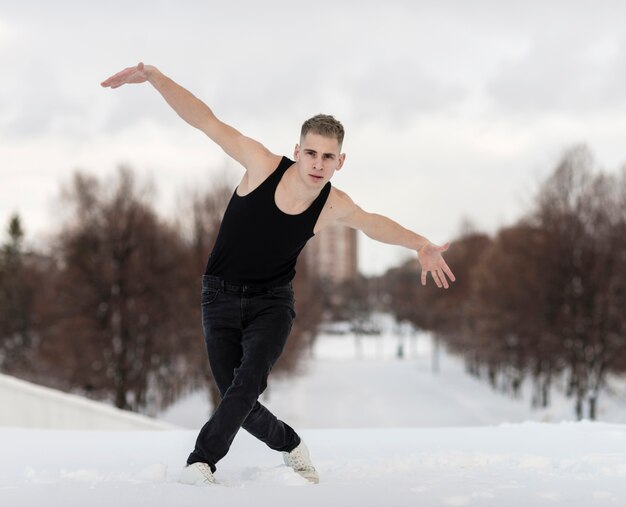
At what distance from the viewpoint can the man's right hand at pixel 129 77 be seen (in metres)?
4.07

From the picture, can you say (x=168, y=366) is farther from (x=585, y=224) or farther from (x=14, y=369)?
(x=585, y=224)

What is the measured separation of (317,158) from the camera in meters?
3.78

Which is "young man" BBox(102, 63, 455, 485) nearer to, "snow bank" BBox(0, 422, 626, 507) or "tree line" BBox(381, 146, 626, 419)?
"snow bank" BBox(0, 422, 626, 507)

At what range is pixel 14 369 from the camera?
3709 cm

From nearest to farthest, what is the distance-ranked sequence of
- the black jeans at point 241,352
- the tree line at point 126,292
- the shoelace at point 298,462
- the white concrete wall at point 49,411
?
1. the black jeans at point 241,352
2. the shoelace at point 298,462
3. the white concrete wall at point 49,411
4. the tree line at point 126,292

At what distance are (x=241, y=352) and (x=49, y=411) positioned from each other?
754 cm

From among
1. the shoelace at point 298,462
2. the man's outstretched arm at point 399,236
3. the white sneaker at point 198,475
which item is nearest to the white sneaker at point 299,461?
the shoelace at point 298,462

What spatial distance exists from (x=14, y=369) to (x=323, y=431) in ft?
113

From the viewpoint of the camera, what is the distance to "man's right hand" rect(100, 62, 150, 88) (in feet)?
13.4

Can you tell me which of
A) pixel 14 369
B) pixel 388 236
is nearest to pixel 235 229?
pixel 388 236

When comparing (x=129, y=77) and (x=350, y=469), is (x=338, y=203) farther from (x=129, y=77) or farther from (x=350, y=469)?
(x=350, y=469)

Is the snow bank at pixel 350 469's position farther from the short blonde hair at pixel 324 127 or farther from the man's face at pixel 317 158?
the short blonde hair at pixel 324 127

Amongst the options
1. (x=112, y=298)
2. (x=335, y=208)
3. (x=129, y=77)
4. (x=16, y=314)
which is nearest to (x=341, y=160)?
(x=335, y=208)

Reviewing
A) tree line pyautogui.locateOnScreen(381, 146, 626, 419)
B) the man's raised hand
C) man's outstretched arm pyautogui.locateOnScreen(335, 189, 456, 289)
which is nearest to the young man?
man's outstretched arm pyautogui.locateOnScreen(335, 189, 456, 289)
